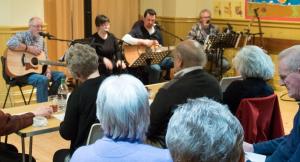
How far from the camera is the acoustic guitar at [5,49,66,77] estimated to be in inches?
207

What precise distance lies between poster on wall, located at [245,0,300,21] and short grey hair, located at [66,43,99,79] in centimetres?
493

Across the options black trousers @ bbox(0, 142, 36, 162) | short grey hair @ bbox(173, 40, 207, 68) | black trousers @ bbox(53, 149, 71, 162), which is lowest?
black trousers @ bbox(53, 149, 71, 162)

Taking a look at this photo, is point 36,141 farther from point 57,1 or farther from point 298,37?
point 298,37

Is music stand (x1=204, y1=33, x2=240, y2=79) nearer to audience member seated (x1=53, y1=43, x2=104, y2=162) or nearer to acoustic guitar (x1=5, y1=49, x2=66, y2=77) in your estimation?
acoustic guitar (x1=5, y1=49, x2=66, y2=77)

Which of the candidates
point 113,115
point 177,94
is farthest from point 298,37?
point 113,115

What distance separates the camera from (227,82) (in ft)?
12.4

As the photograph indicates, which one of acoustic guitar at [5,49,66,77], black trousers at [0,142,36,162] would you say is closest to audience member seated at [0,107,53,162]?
black trousers at [0,142,36,162]

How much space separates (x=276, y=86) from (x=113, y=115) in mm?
5752

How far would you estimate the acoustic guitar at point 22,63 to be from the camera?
527 cm

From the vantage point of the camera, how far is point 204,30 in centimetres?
Answer: 741

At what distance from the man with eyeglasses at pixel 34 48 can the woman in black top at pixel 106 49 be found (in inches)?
24.5

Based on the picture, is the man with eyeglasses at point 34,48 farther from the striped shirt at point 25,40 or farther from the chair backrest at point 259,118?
the chair backrest at point 259,118

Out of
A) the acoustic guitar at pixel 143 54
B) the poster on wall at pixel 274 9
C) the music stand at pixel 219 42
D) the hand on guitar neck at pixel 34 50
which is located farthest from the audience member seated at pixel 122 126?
the poster on wall at pixel 274 9

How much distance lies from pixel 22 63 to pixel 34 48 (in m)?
0.23
